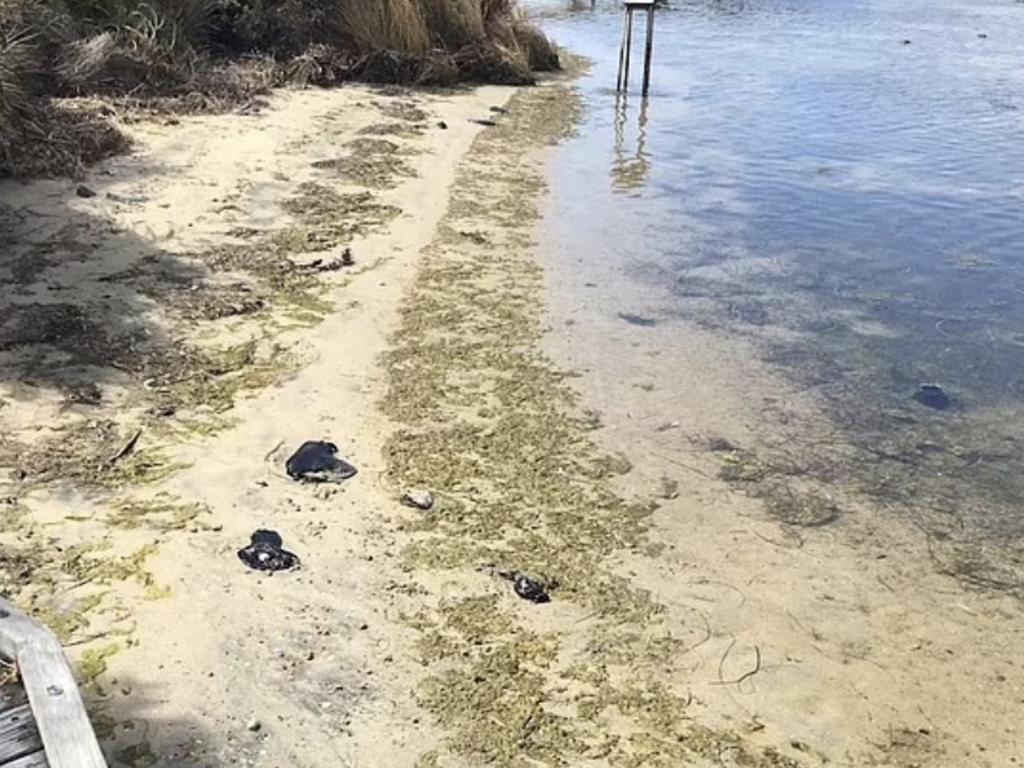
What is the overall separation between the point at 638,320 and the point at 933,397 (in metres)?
2.02

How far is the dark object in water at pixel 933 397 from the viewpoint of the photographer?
6.65 m

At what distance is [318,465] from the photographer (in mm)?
5219

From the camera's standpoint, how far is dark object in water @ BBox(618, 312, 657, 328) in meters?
7.67

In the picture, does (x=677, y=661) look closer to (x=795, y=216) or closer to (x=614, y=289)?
(x=614, y=289)

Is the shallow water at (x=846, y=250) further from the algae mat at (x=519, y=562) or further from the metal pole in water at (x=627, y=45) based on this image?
the algae mat at (x=519, y=562)

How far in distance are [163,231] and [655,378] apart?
3.93m

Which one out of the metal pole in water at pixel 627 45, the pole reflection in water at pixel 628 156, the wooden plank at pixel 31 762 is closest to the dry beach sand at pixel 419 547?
the wooden plank at pixel 31 762

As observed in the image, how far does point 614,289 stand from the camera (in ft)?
27.3

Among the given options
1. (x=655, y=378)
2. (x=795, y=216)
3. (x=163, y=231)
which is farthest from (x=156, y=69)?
(x=655, y=378)

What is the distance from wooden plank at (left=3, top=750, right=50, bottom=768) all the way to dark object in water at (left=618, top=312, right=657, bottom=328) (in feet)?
18.0

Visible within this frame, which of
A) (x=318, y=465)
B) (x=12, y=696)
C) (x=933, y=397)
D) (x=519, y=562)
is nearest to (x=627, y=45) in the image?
(x=933, y=397)

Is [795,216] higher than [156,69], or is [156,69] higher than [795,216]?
[156,69]

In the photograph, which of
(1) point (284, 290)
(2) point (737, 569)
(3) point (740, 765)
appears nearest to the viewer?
(3) point (740, 765)

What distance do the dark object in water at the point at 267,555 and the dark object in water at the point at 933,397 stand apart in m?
4.07
